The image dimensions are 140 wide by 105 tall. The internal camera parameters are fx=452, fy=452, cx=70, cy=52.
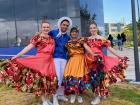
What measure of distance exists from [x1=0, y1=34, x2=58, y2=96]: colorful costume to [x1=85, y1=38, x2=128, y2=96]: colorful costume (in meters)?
0.78

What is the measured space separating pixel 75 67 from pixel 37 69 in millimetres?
792

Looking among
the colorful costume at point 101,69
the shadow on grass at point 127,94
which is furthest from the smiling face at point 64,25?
the shadow on grass at point 127,94

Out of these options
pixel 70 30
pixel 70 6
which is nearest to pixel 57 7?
pixel 70 6

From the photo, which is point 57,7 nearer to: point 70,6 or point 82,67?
point 70,6

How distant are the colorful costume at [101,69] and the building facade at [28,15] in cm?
1531

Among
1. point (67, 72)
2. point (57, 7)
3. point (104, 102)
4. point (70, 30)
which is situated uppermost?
point (57, 7)

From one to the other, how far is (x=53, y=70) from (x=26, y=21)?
54.9 ft

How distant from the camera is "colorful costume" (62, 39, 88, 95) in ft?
29.8

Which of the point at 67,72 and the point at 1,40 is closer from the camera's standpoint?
the point at 67,72

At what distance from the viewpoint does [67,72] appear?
9.16 m

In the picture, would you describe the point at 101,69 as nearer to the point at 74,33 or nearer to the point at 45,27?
the point at 74,33

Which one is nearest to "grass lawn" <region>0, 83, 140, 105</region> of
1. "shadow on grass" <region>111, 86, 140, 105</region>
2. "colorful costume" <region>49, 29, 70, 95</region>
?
"shadow on grass" <region>111, 86, 140, 105</region>

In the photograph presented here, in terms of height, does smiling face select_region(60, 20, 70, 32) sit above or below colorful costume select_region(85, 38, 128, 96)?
above

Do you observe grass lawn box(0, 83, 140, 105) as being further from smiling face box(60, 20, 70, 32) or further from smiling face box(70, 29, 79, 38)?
smiling face box(60, 20, 70, 32)
